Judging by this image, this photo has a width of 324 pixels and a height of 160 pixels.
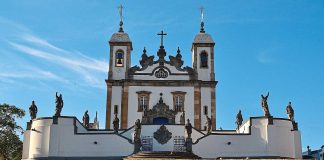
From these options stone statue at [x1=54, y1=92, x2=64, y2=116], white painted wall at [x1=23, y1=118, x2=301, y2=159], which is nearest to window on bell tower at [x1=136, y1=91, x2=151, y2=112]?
white painted wall at [x1=23, y1=118, x2=301, y2=159]

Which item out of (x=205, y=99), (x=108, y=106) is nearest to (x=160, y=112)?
(x=205, y=99)

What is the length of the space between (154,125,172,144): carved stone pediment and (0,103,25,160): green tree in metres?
11.6

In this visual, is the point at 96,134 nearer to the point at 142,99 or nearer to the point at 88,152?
the point at 88,152

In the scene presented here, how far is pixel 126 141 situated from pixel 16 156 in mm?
11306

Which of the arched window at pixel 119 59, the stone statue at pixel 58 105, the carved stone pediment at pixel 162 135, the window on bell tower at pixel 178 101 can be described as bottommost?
the carved stone pediment at pixel 162 135

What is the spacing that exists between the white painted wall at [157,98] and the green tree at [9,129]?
951cm

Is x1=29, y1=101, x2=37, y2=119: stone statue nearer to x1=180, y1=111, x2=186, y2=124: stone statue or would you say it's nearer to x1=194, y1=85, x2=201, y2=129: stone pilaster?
x1=180, y1=111, x2=186, y2=124: stone statue

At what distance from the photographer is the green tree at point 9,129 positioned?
1494 inches

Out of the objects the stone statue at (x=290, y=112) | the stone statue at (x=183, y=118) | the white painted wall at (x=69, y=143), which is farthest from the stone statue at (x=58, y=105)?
the stone statue at (x=290, y=112)

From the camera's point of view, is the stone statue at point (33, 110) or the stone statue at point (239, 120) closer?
the stone statue at point (33, 110)

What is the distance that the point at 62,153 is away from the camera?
3347 centimetres

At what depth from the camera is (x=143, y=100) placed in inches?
1720

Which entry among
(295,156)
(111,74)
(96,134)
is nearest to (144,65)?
(111,74)

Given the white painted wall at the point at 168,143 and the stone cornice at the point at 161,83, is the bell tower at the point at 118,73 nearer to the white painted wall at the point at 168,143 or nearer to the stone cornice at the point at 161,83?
the stone cornice at the point at 161,83
